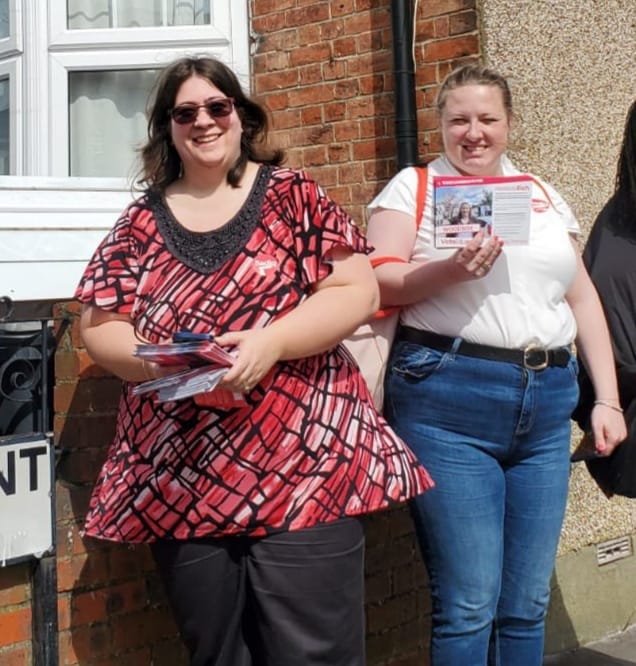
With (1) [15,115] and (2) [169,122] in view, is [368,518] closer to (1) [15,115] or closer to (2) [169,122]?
(2) [169,122]

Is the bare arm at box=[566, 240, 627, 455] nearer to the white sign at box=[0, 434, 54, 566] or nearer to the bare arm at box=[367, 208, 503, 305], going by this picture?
the bare arm at box=[367, 208, 503, 305]

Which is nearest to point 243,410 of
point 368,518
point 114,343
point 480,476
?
point 114,343

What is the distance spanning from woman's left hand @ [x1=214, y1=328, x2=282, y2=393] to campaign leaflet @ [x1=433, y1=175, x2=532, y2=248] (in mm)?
724

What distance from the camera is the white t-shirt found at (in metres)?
3.07

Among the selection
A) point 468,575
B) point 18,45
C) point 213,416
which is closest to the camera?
point 213,416

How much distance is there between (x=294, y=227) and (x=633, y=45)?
3112mm

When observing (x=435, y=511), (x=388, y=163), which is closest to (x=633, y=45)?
(x=388, y=163)

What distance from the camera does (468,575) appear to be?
306 cm

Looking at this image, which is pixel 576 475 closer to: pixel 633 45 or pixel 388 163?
pixel 388 163

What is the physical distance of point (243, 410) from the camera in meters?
2.58

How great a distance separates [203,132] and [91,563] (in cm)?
137

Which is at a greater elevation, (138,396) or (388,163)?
(388,163)

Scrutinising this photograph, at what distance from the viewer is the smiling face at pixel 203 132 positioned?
271cm

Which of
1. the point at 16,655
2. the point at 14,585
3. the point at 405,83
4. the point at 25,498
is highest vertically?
the point at 405,83
